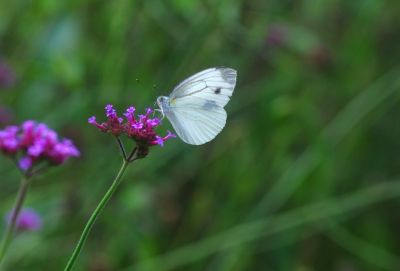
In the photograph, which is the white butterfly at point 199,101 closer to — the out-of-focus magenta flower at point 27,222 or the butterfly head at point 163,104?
the butterfly head at point 163,104

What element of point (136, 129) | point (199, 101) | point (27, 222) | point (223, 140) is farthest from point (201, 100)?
point (223, 140)

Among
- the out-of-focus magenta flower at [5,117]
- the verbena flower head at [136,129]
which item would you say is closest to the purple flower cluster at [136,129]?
the verbena flower head at [136,129]

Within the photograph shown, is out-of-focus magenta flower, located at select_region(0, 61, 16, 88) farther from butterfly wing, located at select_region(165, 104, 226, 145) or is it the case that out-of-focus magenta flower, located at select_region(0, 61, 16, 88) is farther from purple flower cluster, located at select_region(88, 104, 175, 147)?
purple flower cluster, located at select_region(88, 104, 175, 147)

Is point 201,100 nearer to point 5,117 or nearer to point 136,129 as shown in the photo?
point 136,129

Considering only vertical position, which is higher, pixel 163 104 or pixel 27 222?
pixel 27 222

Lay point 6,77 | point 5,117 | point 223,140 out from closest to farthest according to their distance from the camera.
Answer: point 5,117 → point 6,77 → point 223,140

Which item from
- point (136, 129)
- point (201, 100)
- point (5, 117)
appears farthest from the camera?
point (5, 117)
